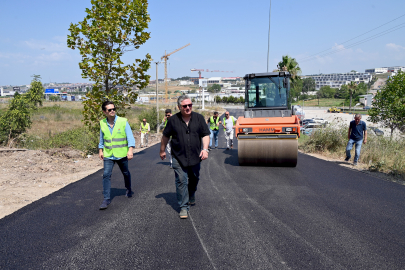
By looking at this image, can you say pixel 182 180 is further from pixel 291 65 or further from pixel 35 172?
pixel 291 65

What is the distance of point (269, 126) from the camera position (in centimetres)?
923

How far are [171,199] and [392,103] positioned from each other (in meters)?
17.9

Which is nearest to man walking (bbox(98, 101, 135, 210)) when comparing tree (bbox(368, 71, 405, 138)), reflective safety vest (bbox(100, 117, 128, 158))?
reflective safety vest (bbox(100, 117, 128, 158))

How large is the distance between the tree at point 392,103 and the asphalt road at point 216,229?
13676 millimetres

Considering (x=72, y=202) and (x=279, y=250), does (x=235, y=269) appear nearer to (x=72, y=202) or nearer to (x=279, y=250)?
(x=279, y=250)

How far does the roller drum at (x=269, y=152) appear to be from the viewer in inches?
360

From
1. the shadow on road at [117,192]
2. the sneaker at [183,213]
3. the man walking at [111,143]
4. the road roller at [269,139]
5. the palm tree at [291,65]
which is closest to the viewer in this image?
the sneaker at [183,213]

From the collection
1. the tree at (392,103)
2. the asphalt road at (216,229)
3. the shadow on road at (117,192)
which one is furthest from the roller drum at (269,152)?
the tree at (392,103)

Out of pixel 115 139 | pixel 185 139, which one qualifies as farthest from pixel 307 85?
pixel 185 139

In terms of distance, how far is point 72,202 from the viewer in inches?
230

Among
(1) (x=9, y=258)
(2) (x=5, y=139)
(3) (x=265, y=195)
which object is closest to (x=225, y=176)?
(3) (x=265, y=195)

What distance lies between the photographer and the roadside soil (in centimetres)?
621

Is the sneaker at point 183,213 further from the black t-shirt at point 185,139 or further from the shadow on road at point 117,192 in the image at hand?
the shadow on road at point 117,192

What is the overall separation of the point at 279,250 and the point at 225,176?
450cm
